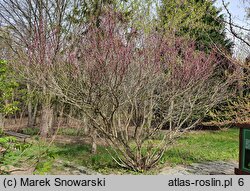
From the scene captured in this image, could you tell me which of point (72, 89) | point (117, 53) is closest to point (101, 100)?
point (72, 89)

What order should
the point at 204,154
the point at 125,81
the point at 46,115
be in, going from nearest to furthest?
the point at 125,81, the point at 204,154, the point at 46,115

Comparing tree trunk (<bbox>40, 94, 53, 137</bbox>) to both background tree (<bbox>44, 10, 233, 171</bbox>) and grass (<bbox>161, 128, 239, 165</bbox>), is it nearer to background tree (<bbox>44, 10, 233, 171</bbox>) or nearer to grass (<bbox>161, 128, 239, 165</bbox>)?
background tree (<bbox>44, 10, 233, 171</bbox>)

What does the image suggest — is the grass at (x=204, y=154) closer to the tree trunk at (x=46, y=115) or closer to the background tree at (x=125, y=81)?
the background tree at (x=125, y=81)

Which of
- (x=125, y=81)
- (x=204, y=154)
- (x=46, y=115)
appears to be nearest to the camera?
(x=125, y=81)

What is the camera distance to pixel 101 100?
555 cm

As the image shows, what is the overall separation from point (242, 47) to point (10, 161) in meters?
7.08

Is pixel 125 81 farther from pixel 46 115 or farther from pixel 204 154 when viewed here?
pixel 46 115

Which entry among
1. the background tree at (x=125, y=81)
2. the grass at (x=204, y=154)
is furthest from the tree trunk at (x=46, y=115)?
the grass at (x=204, y=154)

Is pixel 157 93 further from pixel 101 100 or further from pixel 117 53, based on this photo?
pixel 117 53

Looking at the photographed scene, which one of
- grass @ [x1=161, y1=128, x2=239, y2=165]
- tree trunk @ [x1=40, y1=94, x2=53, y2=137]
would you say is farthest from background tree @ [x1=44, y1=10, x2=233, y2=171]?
tree trunk @ [x1=40, y1=94, x2=53, y2=137]

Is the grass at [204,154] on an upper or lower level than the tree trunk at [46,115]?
lower

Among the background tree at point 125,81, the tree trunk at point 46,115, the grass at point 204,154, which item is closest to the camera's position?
the background tree at point 125,81

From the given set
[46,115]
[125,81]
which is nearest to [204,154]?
[125,81]

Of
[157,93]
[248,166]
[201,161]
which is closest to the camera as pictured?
[248,166]
